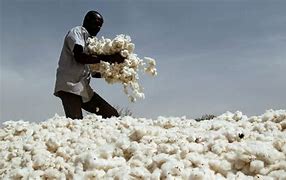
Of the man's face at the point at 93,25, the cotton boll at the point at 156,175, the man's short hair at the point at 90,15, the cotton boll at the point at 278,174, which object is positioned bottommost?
the cotton boll at the point at 156,175

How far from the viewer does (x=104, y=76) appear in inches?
231

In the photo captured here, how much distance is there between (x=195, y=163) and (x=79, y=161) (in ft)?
2.15

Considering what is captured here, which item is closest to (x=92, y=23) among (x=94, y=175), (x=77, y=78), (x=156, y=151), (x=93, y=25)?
(x=93, y=25)

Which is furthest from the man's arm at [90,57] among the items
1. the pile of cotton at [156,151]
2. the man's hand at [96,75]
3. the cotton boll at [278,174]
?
the cotton boll at [278,174]

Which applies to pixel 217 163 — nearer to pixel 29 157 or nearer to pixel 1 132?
pixel 29 157

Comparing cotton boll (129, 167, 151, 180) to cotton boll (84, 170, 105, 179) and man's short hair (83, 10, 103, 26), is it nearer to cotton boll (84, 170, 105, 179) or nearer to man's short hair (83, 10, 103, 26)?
cotton boll (84, 170, 105, 179)

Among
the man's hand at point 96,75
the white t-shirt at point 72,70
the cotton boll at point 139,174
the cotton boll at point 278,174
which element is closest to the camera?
the cotton boll at point 278,174

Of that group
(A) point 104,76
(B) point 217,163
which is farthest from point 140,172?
(A) point 104,76

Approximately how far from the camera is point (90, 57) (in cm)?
576

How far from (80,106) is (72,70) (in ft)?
1.45

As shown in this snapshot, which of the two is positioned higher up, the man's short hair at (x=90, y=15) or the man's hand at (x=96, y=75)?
the man's short hair at (x=90, y=15)

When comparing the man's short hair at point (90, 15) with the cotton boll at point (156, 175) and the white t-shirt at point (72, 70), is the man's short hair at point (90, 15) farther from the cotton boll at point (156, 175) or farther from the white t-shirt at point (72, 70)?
the cotton boll at point (156, 175)

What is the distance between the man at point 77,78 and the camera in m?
5.82

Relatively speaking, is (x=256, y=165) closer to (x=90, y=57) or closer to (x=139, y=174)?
(x=139, y=174)
